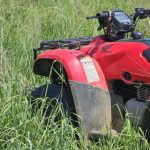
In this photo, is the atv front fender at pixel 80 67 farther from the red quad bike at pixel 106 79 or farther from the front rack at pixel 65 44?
the front rack at pixel 65 44

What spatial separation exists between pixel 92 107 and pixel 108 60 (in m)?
0.32

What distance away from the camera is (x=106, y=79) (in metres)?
2.96

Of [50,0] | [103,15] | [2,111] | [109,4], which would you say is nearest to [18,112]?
[2,111]

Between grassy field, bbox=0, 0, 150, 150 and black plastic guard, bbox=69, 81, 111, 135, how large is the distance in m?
0.12

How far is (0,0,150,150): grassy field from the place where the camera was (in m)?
2.64

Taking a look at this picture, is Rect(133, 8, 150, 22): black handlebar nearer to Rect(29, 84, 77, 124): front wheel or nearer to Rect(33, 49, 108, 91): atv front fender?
Rect(33, 49, 108, 91): atv front fender

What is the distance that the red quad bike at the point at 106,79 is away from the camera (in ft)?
9.02

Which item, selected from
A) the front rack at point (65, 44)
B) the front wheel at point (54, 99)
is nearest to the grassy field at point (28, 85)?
the front wheel at point (54, 99)

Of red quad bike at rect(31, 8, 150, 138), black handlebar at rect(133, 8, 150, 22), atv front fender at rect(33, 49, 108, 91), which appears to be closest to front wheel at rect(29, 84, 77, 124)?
red quad bike at rect(31, 8, 150, 138)

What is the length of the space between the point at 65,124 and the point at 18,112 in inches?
13.2

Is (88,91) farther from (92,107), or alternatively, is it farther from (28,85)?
(28,85)

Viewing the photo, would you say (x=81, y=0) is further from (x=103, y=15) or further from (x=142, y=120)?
(x=142, y=120)

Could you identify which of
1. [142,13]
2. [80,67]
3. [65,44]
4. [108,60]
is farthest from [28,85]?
[142,13]

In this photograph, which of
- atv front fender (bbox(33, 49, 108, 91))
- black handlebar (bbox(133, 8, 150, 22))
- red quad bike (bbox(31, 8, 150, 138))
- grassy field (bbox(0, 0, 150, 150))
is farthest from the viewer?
black handlebar (bbox(133, 8, 150, 22))
